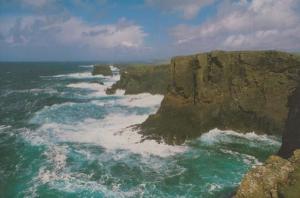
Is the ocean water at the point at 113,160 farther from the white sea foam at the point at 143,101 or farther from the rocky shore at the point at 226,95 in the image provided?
the white sea foam at the point at 143,101

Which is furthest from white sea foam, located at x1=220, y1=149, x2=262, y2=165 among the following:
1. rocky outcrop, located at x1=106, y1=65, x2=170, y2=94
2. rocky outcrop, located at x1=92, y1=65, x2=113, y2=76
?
rocky outcrop, located at x1=92, y1=65, x2=113, y2=76

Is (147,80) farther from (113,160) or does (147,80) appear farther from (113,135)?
(113,160)

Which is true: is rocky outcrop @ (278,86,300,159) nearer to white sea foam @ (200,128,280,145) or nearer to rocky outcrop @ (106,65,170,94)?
white sea foam @ (200,128,280,145)

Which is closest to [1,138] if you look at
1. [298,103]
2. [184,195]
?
[184,195]

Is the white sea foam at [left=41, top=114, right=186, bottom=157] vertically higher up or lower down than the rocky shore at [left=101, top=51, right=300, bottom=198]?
lower down

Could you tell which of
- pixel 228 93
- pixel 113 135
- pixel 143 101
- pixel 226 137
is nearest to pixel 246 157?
pixel 226 137
